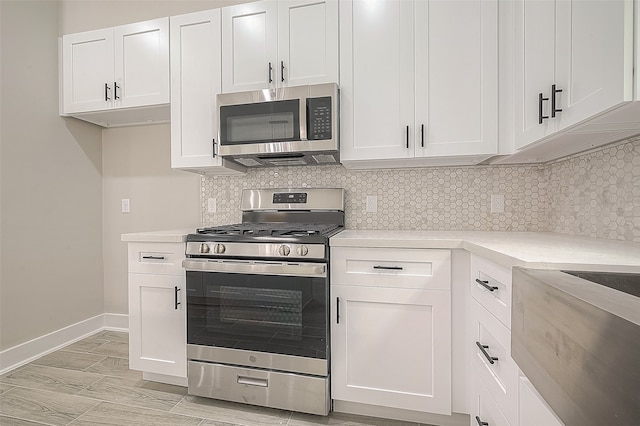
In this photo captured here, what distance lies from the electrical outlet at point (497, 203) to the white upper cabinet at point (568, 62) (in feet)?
1.52

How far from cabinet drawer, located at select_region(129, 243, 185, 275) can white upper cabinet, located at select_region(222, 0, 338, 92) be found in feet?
3.64

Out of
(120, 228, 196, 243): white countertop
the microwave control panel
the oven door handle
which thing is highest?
the microwave control panel

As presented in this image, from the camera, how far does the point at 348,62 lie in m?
1.93

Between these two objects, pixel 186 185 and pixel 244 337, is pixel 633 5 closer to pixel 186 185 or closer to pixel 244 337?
pixel 244 337

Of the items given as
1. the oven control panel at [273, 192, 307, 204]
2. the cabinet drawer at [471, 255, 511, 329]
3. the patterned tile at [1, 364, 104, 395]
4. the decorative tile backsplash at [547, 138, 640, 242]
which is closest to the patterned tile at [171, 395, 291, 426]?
the patterned tile at [1, 364, 104, 395]

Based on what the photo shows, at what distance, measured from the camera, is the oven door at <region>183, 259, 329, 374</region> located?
164cm

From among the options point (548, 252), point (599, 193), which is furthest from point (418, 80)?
point (548, 252)

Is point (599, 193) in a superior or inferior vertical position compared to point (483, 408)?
superior

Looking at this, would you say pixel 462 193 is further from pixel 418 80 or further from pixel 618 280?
pixel 618 280

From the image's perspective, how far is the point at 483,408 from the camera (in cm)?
133

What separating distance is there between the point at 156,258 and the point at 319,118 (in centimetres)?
130

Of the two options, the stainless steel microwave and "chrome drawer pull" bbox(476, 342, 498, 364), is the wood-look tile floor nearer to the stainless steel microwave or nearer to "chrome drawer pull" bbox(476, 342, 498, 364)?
"chrome drawer pull" bbox(476, 342, 498, 364)

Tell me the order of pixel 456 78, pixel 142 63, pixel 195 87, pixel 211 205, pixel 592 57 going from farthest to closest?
pixel 211 205
pixel 142 63
pixel 195 87
pixel 456 78
pixel 592 57

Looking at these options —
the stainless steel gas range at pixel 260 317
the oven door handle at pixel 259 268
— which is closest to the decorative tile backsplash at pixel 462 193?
the stainless steel gas range at pixel 260 317
